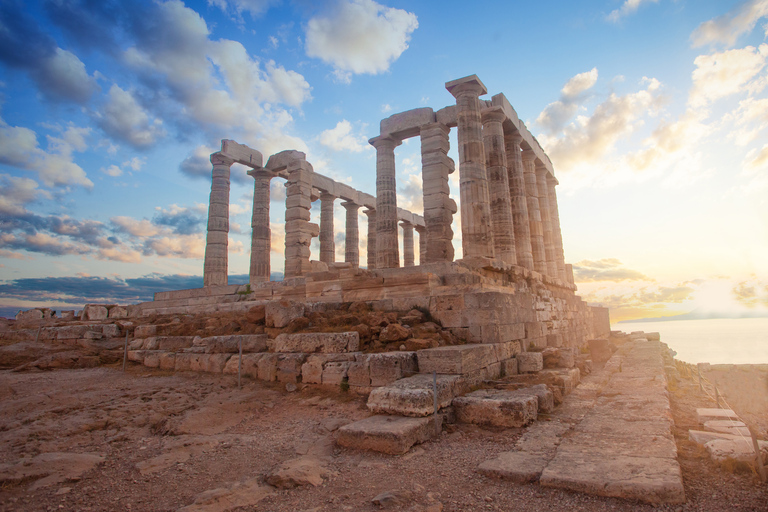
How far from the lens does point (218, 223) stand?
21312mm

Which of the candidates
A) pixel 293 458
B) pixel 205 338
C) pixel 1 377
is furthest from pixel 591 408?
pixel 1 377

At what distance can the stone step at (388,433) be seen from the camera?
14.5ft

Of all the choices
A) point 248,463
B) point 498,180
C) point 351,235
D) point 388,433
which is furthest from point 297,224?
point 388,433

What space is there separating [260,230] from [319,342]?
623 inches

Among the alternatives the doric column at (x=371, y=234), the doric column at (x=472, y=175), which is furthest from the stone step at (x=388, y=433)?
the doric column at (x=371, y=234)

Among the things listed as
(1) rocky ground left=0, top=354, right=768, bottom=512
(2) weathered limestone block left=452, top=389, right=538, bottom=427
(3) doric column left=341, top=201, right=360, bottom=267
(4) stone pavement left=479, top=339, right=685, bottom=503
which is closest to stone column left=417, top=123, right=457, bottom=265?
(4) stone pavement left=479, top=339, right=685, bottom=503

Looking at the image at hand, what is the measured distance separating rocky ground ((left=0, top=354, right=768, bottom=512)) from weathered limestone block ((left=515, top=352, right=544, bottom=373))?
2248 millimetres

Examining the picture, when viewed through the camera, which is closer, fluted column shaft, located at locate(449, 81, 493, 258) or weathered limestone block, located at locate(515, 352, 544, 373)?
weathered limestone block, located at locate(515, 352, 544, 373)

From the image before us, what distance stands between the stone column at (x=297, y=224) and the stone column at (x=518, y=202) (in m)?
9.72

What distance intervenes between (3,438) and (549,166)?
23.0 metres

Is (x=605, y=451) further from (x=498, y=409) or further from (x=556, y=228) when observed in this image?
(x=556, y=228)

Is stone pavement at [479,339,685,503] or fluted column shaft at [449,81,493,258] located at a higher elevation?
fluted column shaft at [449,81,493,258]

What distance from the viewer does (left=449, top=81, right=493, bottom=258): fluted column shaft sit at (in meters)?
13.9

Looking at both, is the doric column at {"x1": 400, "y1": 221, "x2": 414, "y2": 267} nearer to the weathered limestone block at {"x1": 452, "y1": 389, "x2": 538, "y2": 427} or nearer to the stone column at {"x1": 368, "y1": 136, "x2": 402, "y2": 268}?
the stone column at {"x1": 368, "y1": 136, "x2": 402, "y2": 268}
